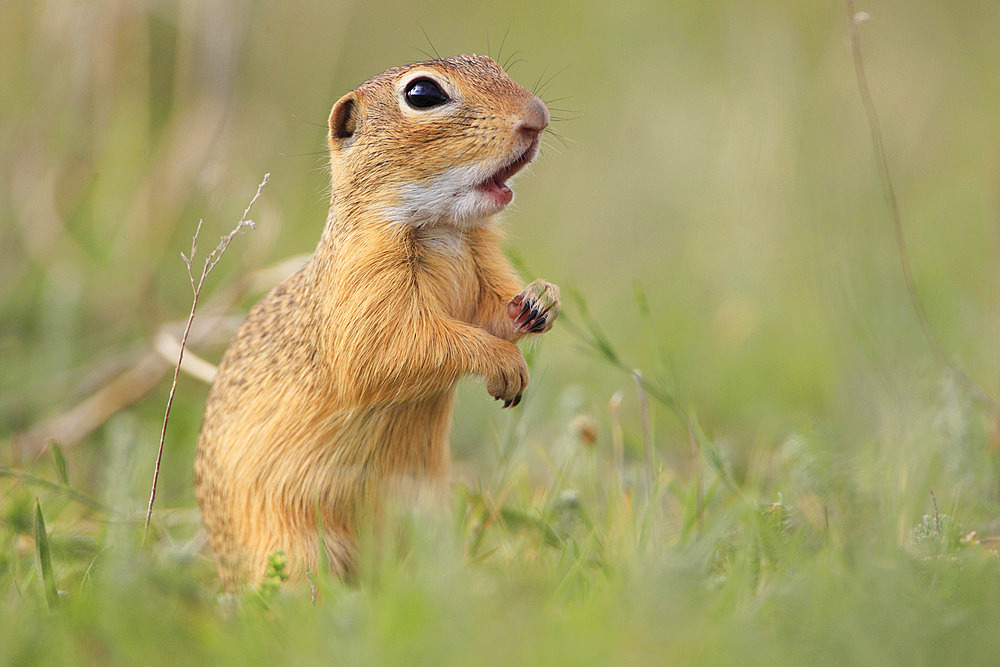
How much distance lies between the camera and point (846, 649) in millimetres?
2174

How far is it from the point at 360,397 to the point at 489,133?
3.12 ft

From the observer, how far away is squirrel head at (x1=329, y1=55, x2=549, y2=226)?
3018mm

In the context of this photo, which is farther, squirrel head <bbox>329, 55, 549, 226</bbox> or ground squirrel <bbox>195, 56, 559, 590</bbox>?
ground squirrel <bbox>195, 56, 559, 590</bbox>

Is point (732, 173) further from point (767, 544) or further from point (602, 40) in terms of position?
point (767, 544)

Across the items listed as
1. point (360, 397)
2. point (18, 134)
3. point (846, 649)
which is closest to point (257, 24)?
point (18, 134)

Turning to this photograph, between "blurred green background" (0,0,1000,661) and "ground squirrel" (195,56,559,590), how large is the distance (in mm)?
397

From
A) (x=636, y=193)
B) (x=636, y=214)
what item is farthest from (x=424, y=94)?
(x=636, y=193)

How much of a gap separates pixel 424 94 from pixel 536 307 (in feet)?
2.49

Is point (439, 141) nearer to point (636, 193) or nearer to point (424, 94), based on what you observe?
point (424, 94)

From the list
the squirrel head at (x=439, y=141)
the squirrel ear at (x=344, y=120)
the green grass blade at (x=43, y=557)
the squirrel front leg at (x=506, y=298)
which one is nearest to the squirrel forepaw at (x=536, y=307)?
the squirrel front leg at (x=506, y=298)

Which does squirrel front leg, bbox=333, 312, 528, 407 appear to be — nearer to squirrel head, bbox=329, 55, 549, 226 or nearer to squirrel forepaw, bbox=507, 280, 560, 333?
squirrel forepaw, bbox=507, 280, 560, 333

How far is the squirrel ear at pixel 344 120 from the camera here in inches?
135

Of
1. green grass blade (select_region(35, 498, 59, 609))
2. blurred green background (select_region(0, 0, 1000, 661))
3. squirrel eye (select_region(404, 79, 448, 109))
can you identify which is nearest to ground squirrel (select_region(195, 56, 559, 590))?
squirrel eye (select_region(404, 79, 448, 109))

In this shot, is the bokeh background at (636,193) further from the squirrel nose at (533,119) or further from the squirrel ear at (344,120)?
the squirrel nose at (533,119)
